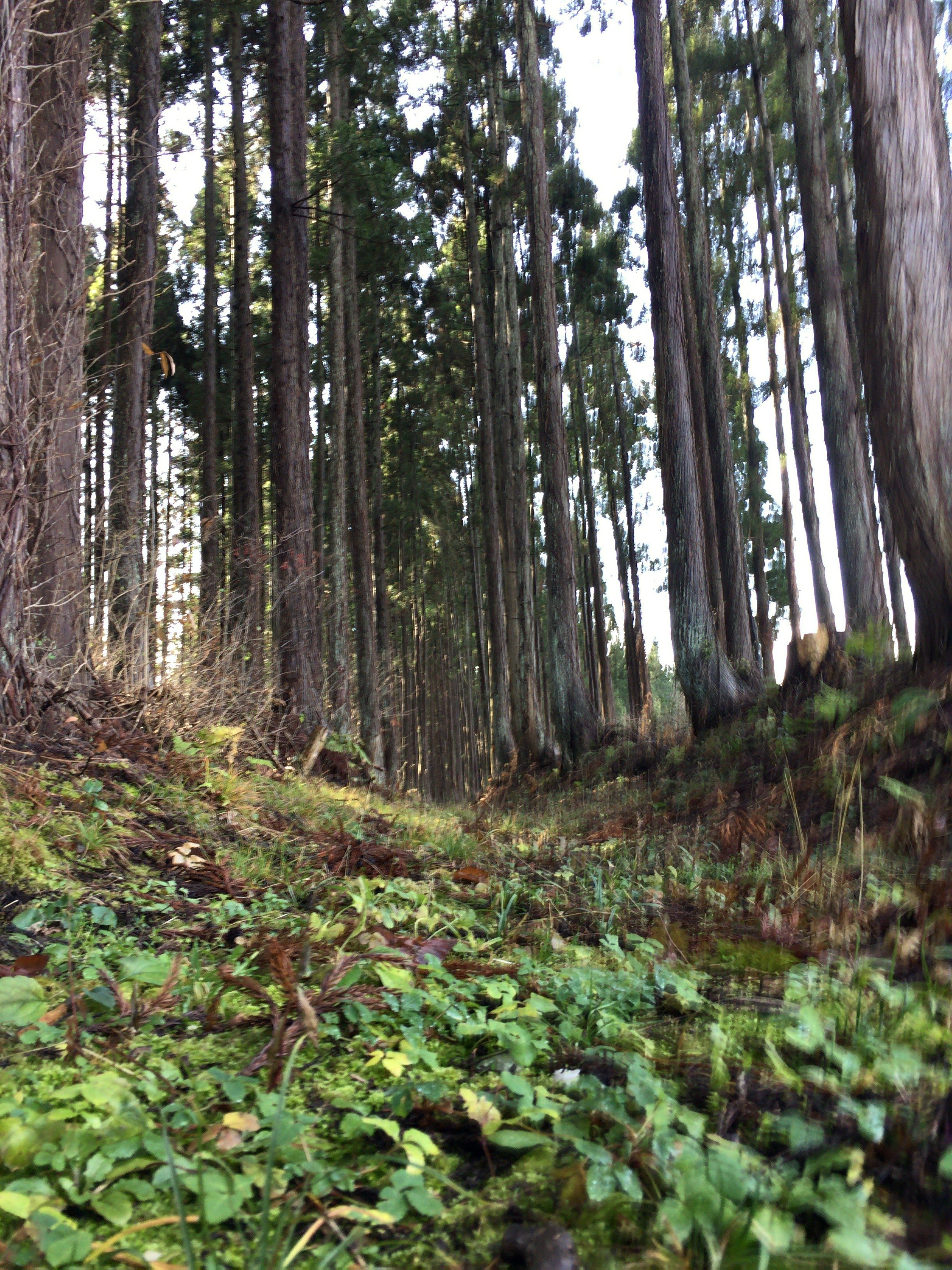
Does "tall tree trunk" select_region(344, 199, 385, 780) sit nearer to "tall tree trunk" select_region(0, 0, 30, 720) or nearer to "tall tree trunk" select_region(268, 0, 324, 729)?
"tall tree trunk" select_region(268, 0, 324, 729)

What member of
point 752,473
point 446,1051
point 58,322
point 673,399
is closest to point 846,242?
point 752,473

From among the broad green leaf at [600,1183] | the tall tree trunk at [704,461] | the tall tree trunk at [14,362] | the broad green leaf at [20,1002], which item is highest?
the tall tree trunk at [704,461]

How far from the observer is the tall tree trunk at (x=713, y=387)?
12914 mm

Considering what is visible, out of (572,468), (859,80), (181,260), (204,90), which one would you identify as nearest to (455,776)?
(572,468)

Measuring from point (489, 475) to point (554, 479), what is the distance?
4.37 m

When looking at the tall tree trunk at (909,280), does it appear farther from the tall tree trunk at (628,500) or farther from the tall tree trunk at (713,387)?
the tall tree trunk at (628,500)

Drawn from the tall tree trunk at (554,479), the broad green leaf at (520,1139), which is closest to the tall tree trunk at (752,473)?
the tall tree trunk at (554,479)

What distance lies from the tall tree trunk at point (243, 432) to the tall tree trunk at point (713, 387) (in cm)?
716

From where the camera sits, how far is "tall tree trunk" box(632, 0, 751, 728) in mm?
8945

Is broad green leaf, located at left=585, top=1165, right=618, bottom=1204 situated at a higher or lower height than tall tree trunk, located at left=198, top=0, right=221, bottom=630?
lower

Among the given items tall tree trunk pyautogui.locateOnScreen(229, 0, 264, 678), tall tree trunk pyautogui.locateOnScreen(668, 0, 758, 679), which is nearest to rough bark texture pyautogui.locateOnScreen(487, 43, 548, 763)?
tall tree trunk pyautogui.locateOnScreen(668, 0, 758, 679)

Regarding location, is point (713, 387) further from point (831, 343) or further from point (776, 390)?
point (776, 390)

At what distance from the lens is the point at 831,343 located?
10.2m

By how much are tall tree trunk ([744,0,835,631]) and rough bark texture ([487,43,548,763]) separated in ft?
16.5
